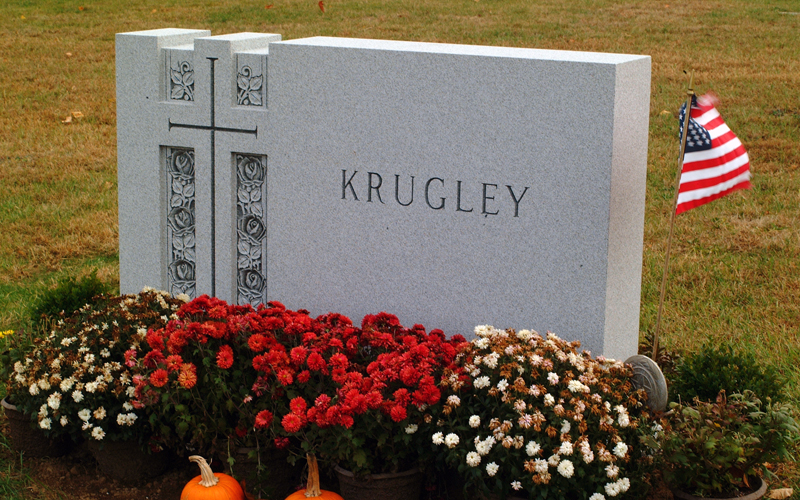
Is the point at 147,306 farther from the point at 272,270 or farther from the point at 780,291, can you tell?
the point at 780,291

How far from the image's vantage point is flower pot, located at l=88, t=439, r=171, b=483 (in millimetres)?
3785

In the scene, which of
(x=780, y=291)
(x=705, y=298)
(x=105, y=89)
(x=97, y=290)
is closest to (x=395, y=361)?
(x=97, y=290)

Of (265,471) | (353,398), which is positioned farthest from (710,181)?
(265,471)

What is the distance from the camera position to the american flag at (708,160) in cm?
398

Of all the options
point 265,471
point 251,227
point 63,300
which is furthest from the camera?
point 63,300

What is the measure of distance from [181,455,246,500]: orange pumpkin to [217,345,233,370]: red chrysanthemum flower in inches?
15.6

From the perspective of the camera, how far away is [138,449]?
3.81 metres

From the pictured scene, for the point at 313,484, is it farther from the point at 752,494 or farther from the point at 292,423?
the point at 752,494

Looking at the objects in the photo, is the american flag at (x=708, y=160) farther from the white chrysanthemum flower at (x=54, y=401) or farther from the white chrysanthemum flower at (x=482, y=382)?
the white chrysanthemum flower at (x=54, y=401)

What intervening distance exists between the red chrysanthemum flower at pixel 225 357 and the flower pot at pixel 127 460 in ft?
1.86

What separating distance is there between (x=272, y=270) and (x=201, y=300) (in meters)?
0.85

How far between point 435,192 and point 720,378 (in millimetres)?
1578

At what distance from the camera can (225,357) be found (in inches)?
143

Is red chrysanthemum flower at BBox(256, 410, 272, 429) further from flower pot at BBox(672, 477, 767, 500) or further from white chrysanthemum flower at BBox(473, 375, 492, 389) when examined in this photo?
flower pot at BBox(672, 477, 767, 500)
